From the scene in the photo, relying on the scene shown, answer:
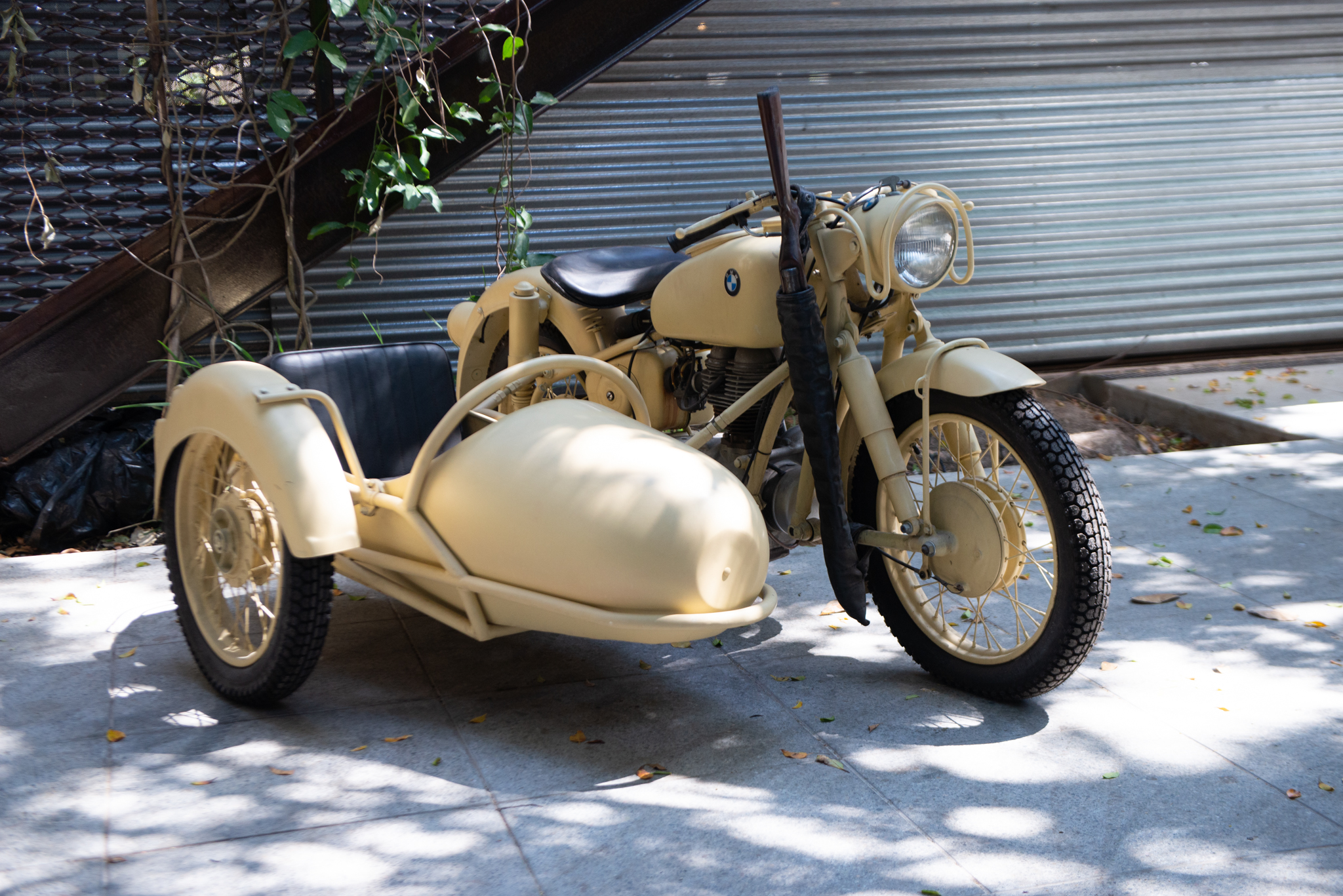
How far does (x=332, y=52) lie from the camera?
497 centimetres

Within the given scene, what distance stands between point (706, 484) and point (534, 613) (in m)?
0.54

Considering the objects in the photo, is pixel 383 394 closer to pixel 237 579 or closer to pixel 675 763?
pixel 237 579

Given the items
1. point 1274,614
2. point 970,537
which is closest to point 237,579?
point 970,537

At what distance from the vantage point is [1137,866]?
2.54 metres

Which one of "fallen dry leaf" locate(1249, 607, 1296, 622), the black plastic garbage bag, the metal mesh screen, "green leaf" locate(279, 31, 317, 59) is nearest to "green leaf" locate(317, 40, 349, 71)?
"green leaf" locate(279, 31, 317, 59)

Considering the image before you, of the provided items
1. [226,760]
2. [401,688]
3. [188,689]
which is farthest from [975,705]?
[188,689]

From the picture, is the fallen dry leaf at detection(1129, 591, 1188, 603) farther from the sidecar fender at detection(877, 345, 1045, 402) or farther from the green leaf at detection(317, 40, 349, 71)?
the green leaf at detection(317, 40, 349, 71)

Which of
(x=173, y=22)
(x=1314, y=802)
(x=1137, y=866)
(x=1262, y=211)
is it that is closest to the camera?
(x=1137, y=866)

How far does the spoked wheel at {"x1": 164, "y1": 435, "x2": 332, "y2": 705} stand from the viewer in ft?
10.1

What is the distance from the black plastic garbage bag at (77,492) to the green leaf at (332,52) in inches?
75.0

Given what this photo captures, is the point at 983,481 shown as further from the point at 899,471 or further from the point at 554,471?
the point at 554,471

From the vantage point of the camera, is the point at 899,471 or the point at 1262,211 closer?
the point at 899,471

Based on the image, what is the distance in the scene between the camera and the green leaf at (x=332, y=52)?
4939 millimetres

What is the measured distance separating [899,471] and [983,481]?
254mm
